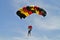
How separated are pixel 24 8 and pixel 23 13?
1.23 metres

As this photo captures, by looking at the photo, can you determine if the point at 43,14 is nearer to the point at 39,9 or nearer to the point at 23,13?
the point at 39,9

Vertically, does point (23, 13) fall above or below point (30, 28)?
above

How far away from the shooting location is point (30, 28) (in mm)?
24859

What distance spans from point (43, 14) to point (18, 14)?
5.82 meters

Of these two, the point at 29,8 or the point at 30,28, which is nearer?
the point at 30,28

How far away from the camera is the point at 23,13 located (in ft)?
87.7

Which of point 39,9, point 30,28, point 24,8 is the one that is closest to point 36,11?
point 39,9

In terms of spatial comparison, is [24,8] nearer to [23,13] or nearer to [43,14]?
[23,13]

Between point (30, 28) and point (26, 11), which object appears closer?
point (30, 28)

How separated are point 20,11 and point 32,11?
293 centimetres

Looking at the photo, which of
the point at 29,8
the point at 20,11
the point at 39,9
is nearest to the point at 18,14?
the point at 20,11

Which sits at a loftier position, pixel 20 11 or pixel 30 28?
pixel 20 11

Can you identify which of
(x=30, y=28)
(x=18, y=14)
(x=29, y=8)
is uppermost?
(x=29, y=8)

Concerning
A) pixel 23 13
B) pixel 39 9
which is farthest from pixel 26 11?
pixel 39 9
